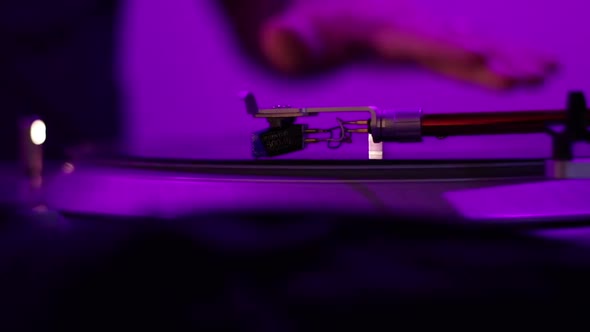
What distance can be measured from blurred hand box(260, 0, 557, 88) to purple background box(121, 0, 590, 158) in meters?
0.02

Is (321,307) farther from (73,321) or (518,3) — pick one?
(518,3)

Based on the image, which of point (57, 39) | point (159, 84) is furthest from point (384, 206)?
point (57, 39)

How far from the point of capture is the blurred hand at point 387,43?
1.98 ft

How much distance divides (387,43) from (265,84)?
21cm

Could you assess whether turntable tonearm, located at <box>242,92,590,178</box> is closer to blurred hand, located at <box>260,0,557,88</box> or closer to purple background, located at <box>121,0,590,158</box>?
purple background, located at <box>121,0,590,158</box>

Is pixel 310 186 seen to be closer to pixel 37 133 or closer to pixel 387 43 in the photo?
pixel 387 43

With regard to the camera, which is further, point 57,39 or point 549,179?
→ point 57,39

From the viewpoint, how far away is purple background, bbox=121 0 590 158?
583mm

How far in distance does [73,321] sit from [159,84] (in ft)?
1.75

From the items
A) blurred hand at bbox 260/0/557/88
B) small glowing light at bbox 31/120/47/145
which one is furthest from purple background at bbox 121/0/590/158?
small glowing light at bbox 31/120/47/145

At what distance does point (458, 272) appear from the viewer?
403mm

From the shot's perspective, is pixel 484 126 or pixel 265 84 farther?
pixel 265 84

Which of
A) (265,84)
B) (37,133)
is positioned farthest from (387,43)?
(37,133)

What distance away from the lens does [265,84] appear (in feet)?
2.31
